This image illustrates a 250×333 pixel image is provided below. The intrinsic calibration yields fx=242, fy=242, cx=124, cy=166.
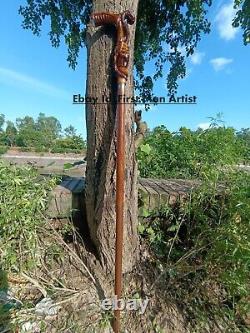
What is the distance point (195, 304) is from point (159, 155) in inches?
86.1

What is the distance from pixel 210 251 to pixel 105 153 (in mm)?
807

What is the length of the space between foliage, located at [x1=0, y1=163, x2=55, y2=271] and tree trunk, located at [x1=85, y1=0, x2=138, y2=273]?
0.32 m

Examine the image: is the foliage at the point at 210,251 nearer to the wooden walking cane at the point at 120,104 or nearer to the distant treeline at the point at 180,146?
the wooden walking cane at the point at 120,104

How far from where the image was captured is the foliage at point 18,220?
136 centimetres

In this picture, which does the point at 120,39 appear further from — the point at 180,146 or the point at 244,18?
the point at 180,146

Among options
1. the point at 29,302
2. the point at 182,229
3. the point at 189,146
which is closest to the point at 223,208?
the point at 182,229

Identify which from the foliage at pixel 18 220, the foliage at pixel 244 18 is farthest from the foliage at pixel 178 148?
the foliage at pixel 18 220

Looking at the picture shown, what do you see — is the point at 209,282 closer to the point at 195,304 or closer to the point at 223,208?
the point at 195,304

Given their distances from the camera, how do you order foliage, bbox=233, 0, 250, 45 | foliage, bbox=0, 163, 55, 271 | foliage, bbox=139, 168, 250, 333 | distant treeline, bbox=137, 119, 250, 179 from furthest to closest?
distant treeline, bbox=137, 119, 250, 179
foliage, bbox=233, 0, 250, 45
foliage, bbox=0, 163, 55, 271
foliage, bbox=139, 168, 250, 333

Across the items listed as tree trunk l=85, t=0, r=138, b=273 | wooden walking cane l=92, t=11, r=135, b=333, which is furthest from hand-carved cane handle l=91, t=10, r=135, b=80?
tree trunk l=85, t=0, r=138, b=273

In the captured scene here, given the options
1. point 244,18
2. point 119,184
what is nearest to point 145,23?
point 244,18

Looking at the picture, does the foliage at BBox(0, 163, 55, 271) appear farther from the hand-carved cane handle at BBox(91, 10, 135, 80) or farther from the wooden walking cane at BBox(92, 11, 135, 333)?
the hand-carved cane handle at BBox(91, 10, 135, 80)

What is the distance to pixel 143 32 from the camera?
336 cm

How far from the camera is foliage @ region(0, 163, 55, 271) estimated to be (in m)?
1.36
